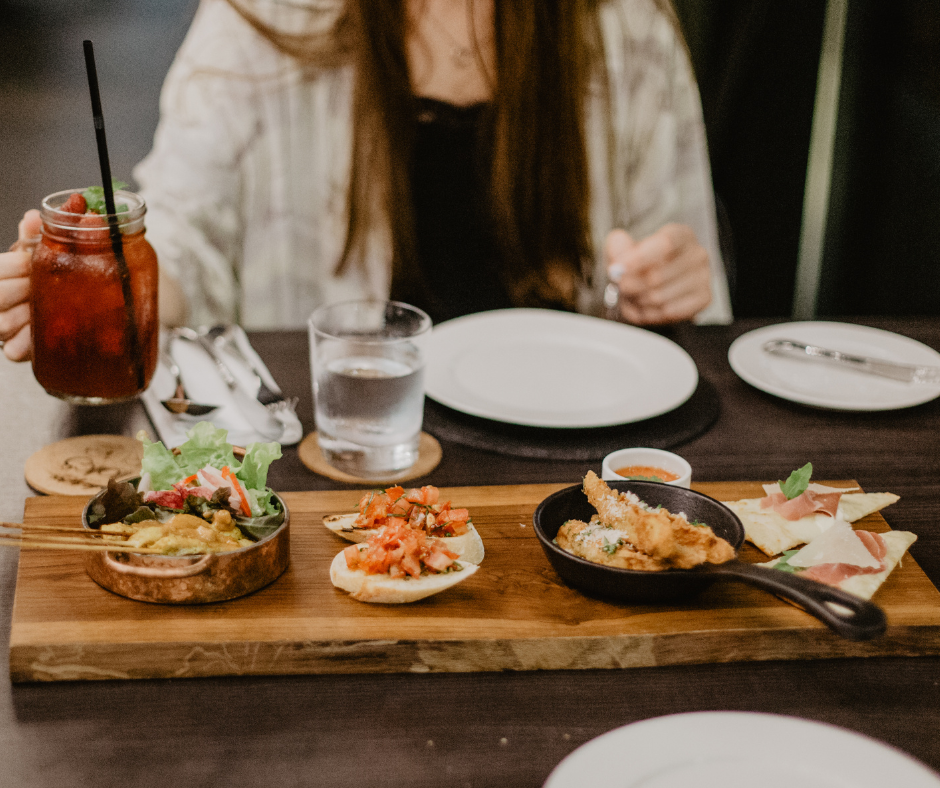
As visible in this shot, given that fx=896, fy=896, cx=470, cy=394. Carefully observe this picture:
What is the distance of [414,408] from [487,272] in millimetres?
1552

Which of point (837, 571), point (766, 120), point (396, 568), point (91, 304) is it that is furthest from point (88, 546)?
point (766, 120)

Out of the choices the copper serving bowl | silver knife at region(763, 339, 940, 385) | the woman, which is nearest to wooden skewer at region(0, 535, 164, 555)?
the copper serving bowl

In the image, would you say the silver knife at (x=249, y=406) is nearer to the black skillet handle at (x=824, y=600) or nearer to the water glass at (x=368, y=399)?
the water glass at (x=368, y=399)

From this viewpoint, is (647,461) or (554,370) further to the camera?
(554,370)

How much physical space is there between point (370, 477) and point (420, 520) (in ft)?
0.91

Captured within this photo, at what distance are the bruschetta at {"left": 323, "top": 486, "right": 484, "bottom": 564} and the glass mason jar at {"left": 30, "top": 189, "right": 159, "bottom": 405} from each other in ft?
1.48

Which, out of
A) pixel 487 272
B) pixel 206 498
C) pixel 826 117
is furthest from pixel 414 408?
pixel 826 117

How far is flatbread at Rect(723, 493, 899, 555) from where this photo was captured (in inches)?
43.8

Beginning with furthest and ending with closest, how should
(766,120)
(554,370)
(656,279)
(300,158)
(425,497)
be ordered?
(766,120), (300,158), (656,279), (554,370), (425,497)

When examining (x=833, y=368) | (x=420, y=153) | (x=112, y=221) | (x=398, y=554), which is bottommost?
(x=833, y=368)

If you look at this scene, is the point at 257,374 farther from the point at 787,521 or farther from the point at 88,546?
the point at 787,521

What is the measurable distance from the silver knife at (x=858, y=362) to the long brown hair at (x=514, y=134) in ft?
2.90

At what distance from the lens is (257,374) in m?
1.58

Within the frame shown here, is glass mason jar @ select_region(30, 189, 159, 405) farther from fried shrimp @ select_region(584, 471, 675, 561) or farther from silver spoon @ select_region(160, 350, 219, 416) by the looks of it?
fried shrimp @ select_region(584, 471, 675, 561)
